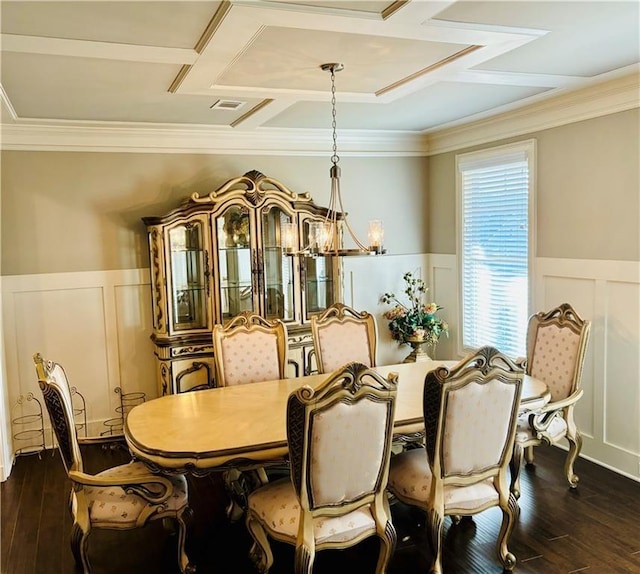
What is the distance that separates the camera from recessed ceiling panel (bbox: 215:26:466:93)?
2.68 metres

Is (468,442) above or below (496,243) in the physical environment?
below

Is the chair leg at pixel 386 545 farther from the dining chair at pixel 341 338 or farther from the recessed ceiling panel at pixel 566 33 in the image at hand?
the recessed ceiling panel at pixel 566 33

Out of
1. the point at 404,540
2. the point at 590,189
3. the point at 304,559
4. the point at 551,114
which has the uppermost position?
the point at 551,114

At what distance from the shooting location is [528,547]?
305cm

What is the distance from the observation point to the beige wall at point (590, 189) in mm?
3740

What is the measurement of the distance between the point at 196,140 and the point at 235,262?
3.48 ft

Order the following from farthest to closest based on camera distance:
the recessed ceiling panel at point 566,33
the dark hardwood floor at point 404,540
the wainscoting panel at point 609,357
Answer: the wainscoting panel at point 609,357 < the dark hardwood floor at point 404,540 < the recessed ceiling panel at point 566,33

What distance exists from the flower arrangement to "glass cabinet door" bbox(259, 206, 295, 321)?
3.39ft

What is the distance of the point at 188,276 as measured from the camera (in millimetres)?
4723

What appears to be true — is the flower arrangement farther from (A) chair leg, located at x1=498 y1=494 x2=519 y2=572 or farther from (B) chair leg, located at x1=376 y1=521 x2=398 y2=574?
(B) chair leg, located at x1=376 y1=521 x2=398 y2=574

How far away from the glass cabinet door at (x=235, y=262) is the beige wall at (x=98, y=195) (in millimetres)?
460

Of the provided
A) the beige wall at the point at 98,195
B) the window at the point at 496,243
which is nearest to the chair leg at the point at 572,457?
the window at the point at 496,243

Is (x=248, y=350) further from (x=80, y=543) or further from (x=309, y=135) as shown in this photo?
(x=309, y=135)

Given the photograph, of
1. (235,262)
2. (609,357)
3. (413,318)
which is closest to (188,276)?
(235,262)
